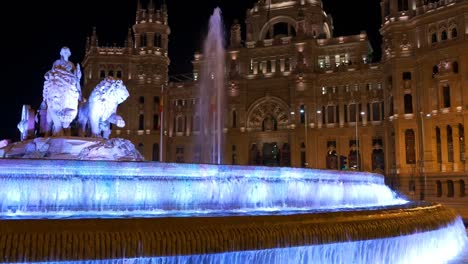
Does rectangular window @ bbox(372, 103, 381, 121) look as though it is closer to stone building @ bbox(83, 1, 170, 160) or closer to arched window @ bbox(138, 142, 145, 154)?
stone building @ bbox(83, 1, 170, 160)

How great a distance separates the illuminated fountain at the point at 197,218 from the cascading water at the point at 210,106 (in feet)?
131

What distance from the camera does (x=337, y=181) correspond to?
15781 mm

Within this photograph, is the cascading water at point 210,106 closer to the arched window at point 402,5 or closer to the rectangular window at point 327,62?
the rectangular window at point 327,62

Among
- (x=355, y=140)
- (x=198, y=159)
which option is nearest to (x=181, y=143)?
(x=198, y=159)

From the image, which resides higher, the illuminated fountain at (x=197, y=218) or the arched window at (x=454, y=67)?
the arched window at (x=454, y=67)

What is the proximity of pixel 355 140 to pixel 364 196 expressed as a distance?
126ft

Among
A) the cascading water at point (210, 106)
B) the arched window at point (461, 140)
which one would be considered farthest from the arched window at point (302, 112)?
the arched window at point (461, 140)

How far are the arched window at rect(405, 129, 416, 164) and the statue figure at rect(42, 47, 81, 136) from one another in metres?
36.7

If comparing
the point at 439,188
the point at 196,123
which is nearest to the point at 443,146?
the point at 439,188

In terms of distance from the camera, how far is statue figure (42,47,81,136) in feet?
52.5

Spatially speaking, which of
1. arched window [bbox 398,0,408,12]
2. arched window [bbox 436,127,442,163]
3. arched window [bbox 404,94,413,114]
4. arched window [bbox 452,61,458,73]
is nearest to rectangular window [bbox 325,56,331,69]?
arched window [bbox 398,0,408,12]

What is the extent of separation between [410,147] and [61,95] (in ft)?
123

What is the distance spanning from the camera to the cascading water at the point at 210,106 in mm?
55656

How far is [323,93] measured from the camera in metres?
56.0
